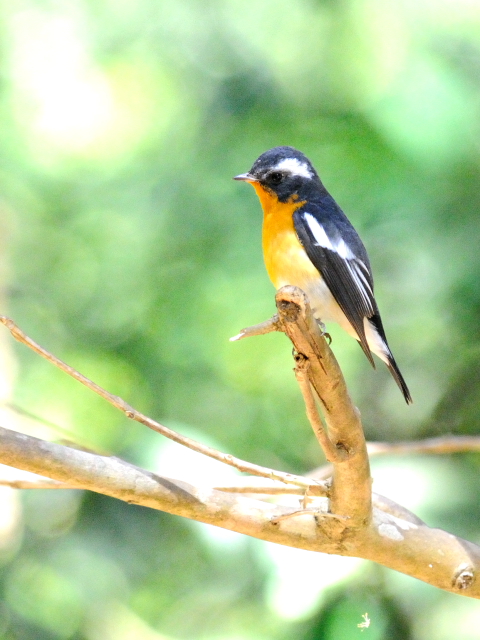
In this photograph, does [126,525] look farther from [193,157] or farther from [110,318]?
[193,157]

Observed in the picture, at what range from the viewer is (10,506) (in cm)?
422

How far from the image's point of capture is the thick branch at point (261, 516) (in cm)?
206

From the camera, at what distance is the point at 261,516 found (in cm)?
239

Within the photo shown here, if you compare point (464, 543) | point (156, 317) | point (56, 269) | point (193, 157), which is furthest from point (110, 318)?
point (464, 543)

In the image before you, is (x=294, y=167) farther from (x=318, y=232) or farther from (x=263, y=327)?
(x=263, y=327)

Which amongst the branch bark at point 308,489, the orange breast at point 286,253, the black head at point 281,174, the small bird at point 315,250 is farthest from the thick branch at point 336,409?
the black head at point 281,174

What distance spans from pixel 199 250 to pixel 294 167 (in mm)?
1342

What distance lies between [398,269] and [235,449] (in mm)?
1510

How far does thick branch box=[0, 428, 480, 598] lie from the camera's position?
81.1 inches

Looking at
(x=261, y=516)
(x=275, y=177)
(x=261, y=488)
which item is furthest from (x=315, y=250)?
(x=261, y=516)

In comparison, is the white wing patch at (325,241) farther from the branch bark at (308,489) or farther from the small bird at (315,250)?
the branch bark at (308,489)

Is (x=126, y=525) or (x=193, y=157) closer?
(x=126, y=525)

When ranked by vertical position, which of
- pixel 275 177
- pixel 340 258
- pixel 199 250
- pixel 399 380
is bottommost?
pixel 399 380

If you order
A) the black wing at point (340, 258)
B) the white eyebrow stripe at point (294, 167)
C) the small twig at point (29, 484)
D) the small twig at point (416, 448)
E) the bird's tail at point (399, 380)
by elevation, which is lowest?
the small twig at point (29, 484)
